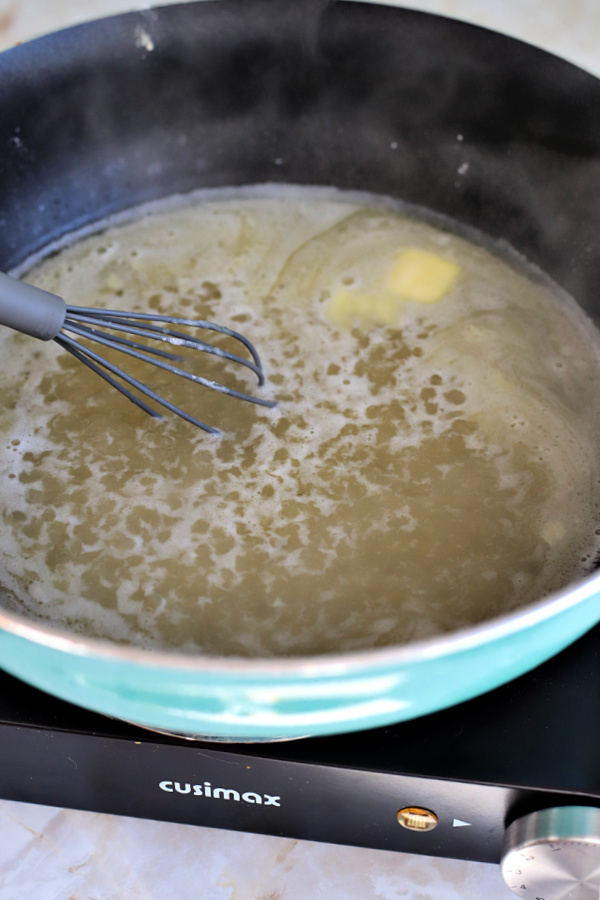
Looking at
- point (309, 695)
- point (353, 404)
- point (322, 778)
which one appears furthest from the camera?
point (353, 404)

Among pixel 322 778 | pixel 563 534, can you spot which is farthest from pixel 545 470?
pixel 322 778

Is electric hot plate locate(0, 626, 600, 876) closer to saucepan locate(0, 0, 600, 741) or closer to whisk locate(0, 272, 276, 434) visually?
whisk locate(0, 272, 276, 434)

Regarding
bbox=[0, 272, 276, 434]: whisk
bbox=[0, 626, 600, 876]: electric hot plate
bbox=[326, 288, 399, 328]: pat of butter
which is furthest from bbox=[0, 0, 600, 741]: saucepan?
bbox=[0, 626, 600, 876]: electric hot plate

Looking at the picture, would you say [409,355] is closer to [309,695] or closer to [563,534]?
[563,534]

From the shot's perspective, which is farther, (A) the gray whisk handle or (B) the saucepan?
(B) the saucepan

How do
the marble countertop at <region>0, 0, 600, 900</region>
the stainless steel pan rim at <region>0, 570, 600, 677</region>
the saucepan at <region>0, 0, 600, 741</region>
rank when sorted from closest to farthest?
the stainless steel pan rim at <region>0, 570, 600, 677</region>
the marble countertop at <region>0, 0, 600, 900</region>
the saucepan at <region>0, 0, 600, 741</region>

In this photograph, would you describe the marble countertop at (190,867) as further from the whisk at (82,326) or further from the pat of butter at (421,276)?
the pat of butter at (421,276)
